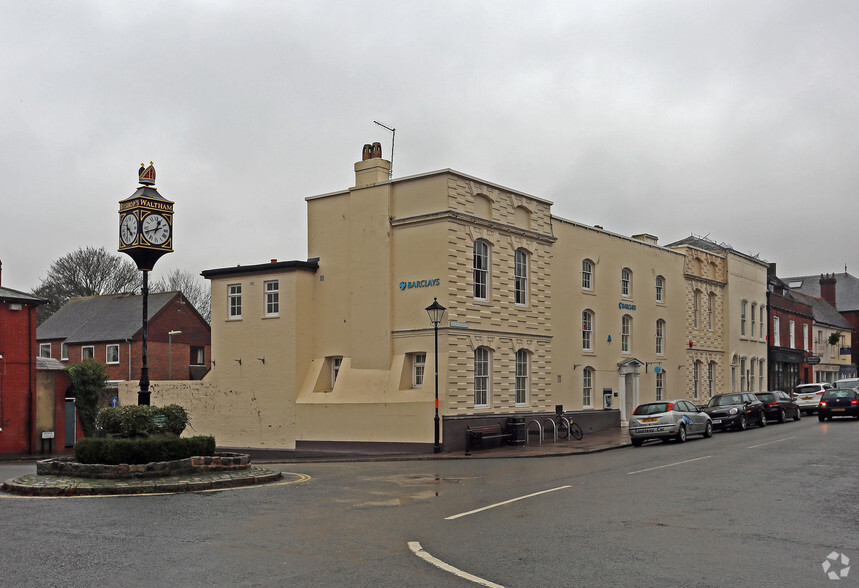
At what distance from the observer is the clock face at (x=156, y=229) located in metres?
19.3

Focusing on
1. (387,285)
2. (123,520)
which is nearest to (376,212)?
(387,285)

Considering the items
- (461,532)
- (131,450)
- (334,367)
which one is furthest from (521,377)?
(461,532)

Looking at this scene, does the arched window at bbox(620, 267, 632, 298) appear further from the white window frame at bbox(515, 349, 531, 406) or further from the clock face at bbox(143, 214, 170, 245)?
the clock face at bbox(143, 214, 170, 245)

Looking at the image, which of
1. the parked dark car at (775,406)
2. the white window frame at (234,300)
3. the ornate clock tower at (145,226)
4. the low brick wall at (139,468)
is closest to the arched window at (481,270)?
the white window frame at (234,300)

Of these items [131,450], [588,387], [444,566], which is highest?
[588,387]

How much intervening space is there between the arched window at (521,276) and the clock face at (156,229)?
15.8 metres

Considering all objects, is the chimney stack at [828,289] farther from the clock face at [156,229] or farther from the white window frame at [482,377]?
the clock face at [156,229]

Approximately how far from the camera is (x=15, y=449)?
35.7 metres

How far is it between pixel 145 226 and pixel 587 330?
74.0 feet

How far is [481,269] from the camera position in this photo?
1206 inches

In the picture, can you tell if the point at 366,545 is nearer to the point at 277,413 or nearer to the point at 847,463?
the point at 847,463

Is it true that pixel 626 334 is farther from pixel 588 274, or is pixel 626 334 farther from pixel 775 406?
pixel 775 406

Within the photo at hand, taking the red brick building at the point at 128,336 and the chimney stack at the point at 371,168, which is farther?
the red brick building at the point at 128,336

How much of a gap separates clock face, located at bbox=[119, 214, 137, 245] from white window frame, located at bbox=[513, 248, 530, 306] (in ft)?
53.6
